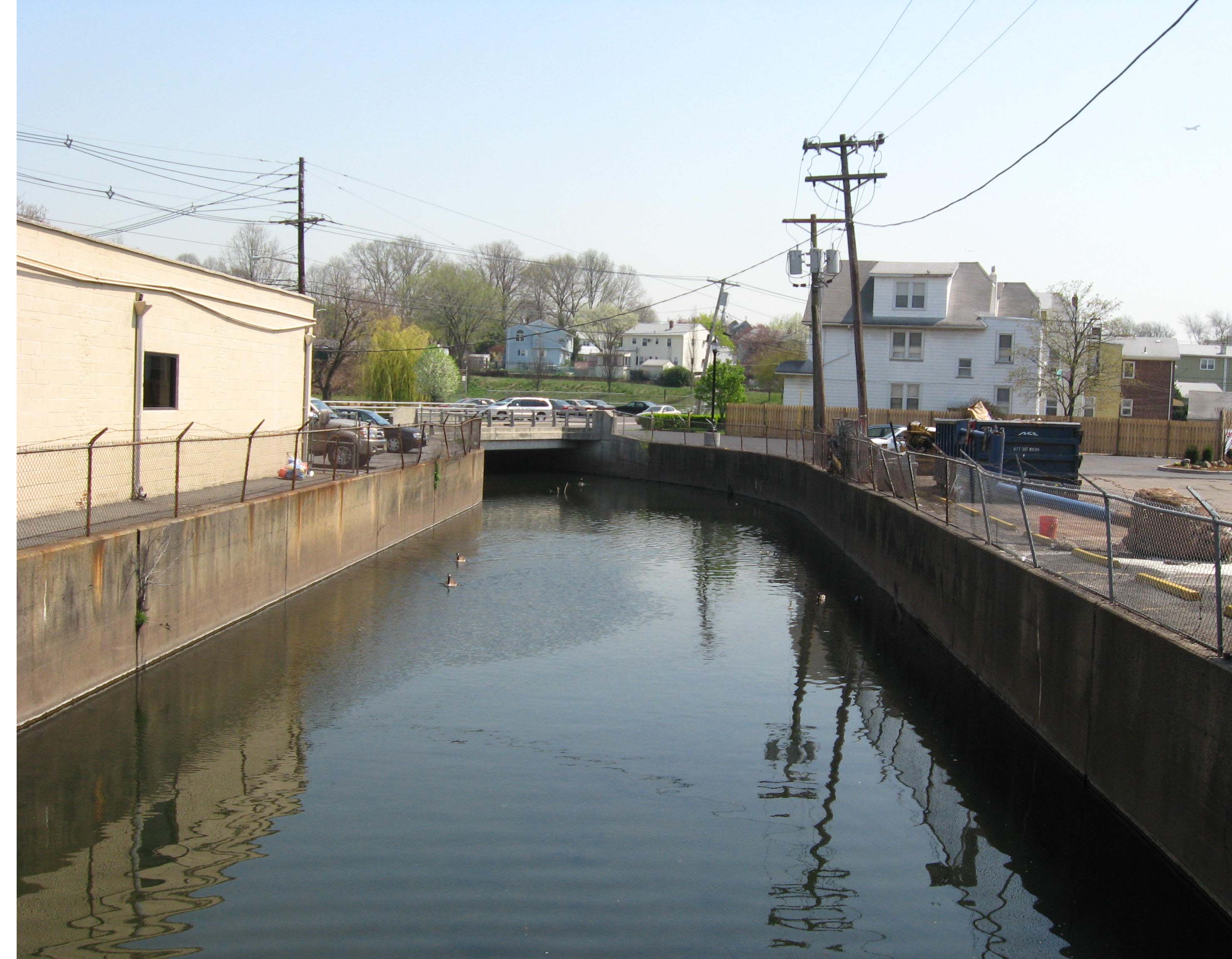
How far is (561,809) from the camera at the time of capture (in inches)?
423

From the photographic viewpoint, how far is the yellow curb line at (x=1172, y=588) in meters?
9.93

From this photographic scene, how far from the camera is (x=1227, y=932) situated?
8336 millimetres

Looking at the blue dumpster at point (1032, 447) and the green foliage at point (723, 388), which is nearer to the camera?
the blue dumpster at point (1032, 447)

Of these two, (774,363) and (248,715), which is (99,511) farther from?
(774,363)

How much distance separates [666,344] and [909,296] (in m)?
82.7

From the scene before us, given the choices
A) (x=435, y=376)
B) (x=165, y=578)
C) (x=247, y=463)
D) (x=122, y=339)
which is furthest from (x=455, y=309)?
(x=165, y=578)

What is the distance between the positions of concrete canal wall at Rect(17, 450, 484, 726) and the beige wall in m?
2.90

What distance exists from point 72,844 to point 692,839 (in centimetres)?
535

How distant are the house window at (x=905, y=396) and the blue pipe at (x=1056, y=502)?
44.8 metres

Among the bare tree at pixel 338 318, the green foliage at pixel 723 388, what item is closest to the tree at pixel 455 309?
the bare tree at pixel 338 318

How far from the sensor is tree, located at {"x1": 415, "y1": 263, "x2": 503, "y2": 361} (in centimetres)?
11162

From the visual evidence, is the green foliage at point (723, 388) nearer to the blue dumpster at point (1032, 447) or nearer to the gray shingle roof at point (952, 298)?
the gray shingle roof at point (952, 298)

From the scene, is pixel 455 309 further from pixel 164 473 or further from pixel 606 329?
pixel 164 473
